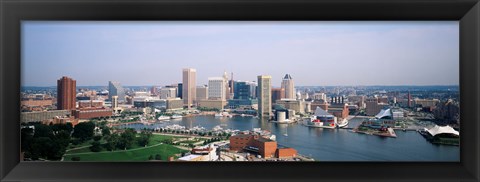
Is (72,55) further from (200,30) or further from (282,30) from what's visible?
(282,30)

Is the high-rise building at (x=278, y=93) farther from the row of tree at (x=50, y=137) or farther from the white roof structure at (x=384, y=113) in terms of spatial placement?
the row of tree at (x=50, y=137)

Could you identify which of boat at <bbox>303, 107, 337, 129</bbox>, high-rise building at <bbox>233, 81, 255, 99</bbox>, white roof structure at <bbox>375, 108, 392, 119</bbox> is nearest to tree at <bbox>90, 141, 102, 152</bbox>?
high-rise building at <bbox>233, 81, 255, 99</bbox>

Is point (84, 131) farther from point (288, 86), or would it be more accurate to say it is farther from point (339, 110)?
point (339, 110)

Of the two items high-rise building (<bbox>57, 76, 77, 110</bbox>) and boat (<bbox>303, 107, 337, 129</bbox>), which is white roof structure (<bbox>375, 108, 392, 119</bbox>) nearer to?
boat (<bbox>303, 107, 337, 129</bbox>)

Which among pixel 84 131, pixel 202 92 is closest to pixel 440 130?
pixel 202 92

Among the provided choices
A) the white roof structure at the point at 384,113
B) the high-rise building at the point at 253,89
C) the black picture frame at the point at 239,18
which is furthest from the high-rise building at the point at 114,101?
the white roof structure at the point at 384,113
